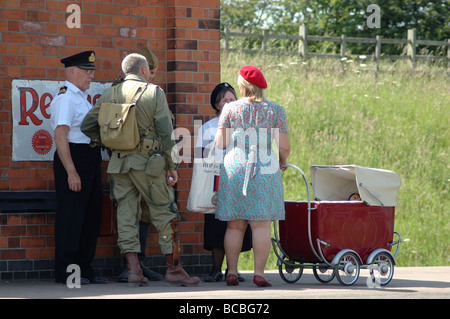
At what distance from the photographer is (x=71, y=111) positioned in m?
7.84

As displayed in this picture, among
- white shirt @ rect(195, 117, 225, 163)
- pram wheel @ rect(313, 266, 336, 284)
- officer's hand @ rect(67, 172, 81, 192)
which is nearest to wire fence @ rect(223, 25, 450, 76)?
white shirt @ rect(195, 117, 225, 163)

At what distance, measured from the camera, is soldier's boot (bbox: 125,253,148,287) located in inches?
301

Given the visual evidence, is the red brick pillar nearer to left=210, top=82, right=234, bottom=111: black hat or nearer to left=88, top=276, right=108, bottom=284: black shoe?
left=210, top=82, right=234, bottom=111: black hat

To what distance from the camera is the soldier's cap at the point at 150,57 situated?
838 centimetres

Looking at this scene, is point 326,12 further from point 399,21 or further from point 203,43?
point 203,43

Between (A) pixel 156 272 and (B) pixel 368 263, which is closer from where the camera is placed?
(B) pixel 368 263

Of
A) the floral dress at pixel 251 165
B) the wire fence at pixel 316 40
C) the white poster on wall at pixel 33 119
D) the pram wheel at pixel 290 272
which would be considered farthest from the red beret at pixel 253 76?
the wire fence at pixel 316 40

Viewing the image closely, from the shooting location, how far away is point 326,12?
30156 millimetres

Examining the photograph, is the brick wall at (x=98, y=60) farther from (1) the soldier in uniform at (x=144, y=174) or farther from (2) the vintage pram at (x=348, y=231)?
(2) the vintage pram at (x=348, y=231)

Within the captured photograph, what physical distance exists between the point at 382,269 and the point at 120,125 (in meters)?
2.76

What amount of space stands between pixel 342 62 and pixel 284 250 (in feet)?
42.0

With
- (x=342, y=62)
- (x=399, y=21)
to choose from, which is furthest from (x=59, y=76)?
(x=399, y=21)

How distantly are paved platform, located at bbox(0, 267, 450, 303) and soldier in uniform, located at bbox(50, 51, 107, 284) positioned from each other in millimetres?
356

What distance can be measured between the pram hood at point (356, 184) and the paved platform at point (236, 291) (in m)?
0.82
